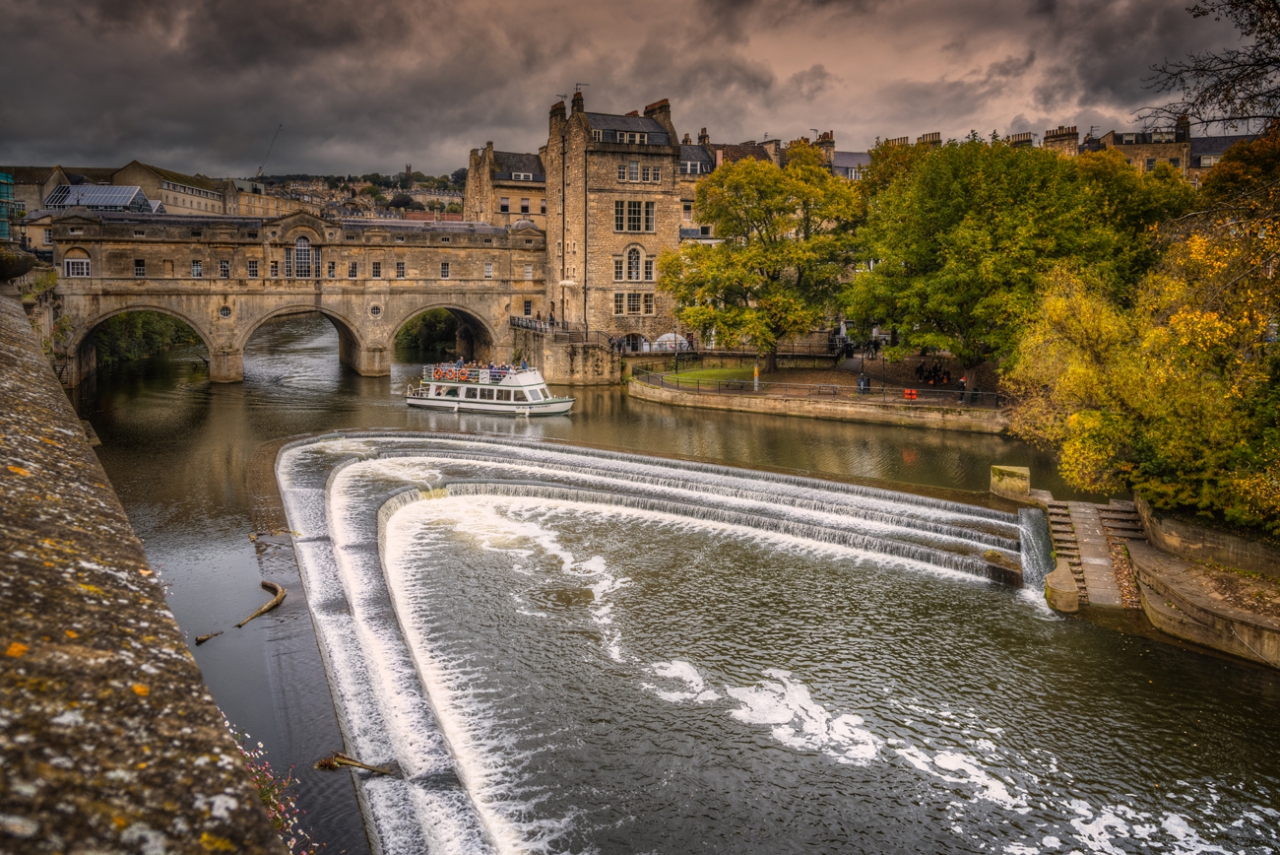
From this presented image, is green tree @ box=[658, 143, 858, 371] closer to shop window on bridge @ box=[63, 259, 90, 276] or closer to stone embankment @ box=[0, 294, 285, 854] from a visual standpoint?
shop window on bridge @ box=[63, 259, 90, 276]

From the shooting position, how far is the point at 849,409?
1490 inches

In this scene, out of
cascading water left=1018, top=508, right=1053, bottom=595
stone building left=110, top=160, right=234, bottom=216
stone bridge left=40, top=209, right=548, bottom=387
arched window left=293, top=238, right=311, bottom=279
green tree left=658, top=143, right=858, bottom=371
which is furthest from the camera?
stone building left=110, top=160, right=234, bottom=216

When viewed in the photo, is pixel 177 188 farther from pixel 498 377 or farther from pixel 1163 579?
pixel 1163 579

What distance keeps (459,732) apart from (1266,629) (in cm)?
1276

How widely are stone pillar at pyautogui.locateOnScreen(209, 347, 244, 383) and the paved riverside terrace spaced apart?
4139cm

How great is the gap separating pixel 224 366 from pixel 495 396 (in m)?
17.6

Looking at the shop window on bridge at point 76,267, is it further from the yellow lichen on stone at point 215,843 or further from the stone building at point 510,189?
the yellow lichen on stone at point 215,843

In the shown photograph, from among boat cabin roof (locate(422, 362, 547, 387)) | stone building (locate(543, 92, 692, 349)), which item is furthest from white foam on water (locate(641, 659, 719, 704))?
stone building (locate(543, 92, 692, 349))

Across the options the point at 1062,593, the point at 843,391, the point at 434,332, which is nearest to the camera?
the point at 1062,593

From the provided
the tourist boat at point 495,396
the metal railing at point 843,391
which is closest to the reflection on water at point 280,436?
the tourist boat at point 495,396

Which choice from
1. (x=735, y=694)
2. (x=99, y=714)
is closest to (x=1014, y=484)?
(x=735, y=694)

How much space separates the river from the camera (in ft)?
35.6

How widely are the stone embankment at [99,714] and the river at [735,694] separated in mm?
6441

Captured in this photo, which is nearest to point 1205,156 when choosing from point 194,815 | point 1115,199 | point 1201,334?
point 1115,199
